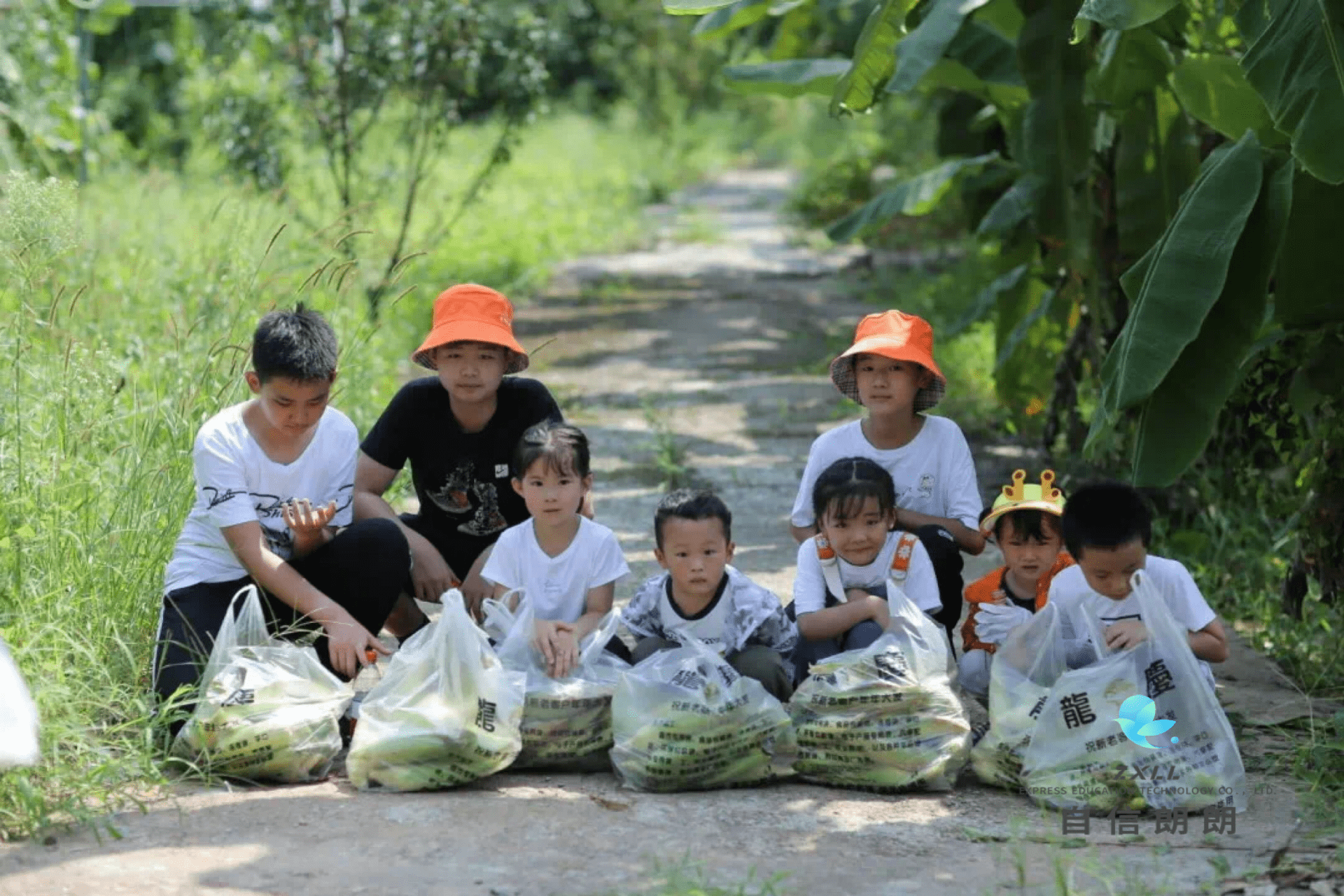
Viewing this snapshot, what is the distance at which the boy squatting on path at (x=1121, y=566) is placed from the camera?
142 inches

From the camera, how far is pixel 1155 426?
3980 mm

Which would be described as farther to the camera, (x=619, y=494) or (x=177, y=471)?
(x=619, y=494)

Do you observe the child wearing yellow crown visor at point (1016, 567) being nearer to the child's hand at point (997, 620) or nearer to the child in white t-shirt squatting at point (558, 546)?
the child's hand at point (997, 620)

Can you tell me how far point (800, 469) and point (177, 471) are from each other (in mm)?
2991

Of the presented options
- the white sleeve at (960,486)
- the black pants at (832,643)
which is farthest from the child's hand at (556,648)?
the white sleeve at (960,486)

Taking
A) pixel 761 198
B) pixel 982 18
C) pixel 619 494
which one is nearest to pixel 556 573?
pixel 619 494

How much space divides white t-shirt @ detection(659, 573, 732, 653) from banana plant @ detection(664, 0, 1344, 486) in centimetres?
98

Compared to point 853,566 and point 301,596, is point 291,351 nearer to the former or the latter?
point 301,596

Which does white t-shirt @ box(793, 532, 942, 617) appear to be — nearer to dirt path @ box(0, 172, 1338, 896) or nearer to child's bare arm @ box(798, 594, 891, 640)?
child's bare arm @ box(798, 594, 891, 640)

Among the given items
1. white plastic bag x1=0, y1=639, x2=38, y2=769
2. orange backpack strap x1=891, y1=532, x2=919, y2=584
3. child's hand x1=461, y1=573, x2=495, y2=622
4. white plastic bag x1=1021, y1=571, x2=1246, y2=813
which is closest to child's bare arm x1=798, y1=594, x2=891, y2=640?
orange backpack strap x1=891, y1=532, x2=919, y2=584

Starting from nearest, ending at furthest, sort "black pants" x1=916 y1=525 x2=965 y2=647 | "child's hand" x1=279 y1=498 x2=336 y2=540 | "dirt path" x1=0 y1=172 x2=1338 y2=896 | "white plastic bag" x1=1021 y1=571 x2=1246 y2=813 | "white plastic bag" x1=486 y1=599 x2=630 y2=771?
1. "dirt path" x1=0 y1=172 x2=1338 y2=896
2. "white plastic bag" x1=1021 y1=571 x2=1246 y2=813
3. "white plastic bag" x1=486 y1=599 x2=630 y2=771
4. "child's hand" x1=279 y1=498 x2=336 y2=540
5. "black pants" x1=916 y1=525 x2=965 y2=647

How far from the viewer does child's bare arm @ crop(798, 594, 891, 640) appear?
3.76 meters

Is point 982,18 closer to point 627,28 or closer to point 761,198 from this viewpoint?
point 761,198

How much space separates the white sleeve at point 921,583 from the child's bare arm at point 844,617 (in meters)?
0.13
